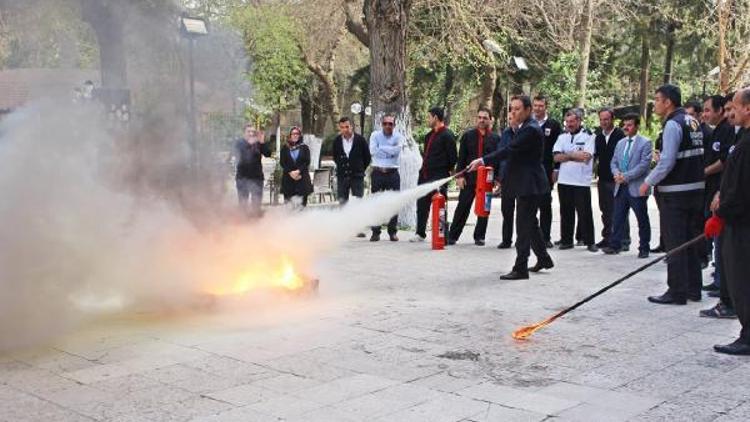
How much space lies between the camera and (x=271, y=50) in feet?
64.6

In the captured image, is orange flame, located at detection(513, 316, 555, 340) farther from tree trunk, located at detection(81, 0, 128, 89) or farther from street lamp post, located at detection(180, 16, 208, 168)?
tree trunk, located at detection(81, 0, 128, 89)

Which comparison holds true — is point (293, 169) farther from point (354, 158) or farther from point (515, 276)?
point (515, 276)

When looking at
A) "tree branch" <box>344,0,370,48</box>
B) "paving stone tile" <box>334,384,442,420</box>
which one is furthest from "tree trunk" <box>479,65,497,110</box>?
"paving stone tile" <box>334,384,442,420</box>

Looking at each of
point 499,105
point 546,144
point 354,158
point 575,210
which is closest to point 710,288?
point 575,210

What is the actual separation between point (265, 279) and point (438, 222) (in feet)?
13.2

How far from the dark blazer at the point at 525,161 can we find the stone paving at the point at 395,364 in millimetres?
1215

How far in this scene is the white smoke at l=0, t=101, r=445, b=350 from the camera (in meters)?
5.81

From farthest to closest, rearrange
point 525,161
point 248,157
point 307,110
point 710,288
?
point 307,110
point 248,157
point 525,161
point 710,288

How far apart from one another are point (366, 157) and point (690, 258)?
5855mm

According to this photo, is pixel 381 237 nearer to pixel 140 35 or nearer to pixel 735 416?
Answer: pixel 140 35

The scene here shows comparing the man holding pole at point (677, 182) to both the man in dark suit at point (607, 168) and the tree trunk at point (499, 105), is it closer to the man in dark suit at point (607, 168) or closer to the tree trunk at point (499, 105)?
the man in dark suit at point (607, 168)

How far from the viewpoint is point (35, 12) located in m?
5.88

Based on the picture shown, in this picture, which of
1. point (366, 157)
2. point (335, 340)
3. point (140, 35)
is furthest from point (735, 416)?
point (366, 157)

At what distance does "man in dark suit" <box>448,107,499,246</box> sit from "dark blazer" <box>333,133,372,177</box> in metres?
1.51
